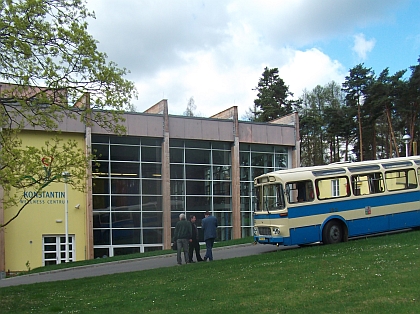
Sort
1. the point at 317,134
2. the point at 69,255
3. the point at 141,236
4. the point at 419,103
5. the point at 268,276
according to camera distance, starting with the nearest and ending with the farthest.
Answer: the point at 268,276 < the point at 69,255 < the point at 141,236 < the point at 419,103 < the point at 317,134

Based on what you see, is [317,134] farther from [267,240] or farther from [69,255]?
[267,240]

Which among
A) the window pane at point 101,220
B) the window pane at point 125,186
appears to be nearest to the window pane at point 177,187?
the window pane at point 125,186

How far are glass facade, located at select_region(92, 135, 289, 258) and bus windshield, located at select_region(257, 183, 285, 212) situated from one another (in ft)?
51.4

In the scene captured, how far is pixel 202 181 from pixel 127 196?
17.7ft

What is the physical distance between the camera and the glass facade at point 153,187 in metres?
33.2

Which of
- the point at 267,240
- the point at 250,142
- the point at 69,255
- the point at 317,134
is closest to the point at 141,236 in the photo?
the point at 69,255

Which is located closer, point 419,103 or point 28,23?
point 28,23

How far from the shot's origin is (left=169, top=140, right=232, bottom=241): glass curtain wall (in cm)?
3556

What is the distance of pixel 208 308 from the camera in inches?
375

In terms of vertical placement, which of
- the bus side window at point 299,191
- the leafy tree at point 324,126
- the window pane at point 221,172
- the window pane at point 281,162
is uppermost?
the leafy tree at point 324,126

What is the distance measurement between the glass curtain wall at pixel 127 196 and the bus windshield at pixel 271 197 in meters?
15.8

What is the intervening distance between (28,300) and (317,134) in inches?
1983

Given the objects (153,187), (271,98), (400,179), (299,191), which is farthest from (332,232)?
(271,98)

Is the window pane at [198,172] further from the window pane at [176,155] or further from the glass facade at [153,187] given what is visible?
the window pane at [176,155]
